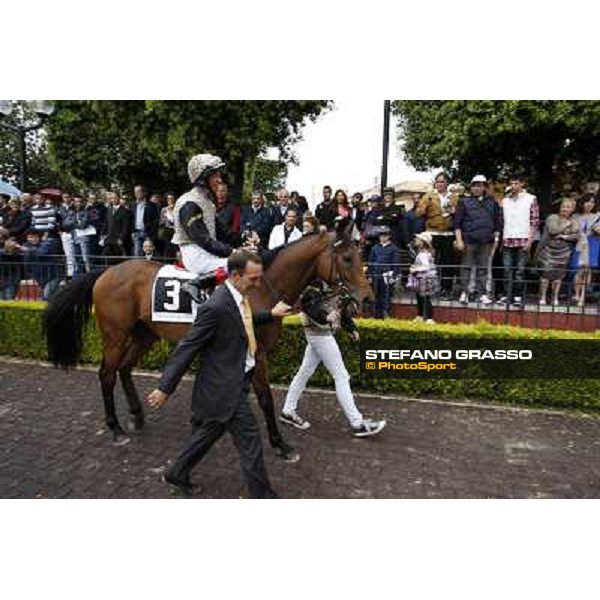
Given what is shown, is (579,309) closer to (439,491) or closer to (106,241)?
(439,491)

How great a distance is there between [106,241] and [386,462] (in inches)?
296

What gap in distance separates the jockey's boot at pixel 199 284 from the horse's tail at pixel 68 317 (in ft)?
4.68

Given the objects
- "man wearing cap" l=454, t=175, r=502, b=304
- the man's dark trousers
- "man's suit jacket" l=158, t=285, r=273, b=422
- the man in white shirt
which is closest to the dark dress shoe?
the man's dark trousers

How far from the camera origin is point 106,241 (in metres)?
10.1

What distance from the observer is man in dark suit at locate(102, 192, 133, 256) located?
995 centimetres

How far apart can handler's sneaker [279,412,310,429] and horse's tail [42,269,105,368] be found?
2.50 meters

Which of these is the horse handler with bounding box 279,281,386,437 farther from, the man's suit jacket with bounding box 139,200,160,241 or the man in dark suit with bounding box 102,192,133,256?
the man in dark suit with bounding box 102,192,133,256

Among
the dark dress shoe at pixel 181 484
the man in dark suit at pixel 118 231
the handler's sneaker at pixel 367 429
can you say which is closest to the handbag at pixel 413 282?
the handler's sneaker at pixel 367 429

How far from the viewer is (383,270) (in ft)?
25.3

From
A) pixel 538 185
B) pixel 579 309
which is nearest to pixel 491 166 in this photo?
pixel 538 185

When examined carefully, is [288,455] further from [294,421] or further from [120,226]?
[120,226]

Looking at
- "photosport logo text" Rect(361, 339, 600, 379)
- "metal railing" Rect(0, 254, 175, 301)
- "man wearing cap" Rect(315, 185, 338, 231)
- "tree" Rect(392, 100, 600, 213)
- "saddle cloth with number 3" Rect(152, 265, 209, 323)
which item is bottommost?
"photosport logo text" Rect(361, 339, 600, 379)

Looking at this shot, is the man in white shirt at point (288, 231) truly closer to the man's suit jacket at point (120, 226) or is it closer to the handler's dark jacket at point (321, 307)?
the handler's dark jacket at point (321, 307)

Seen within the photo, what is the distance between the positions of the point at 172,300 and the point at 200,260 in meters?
0.52
